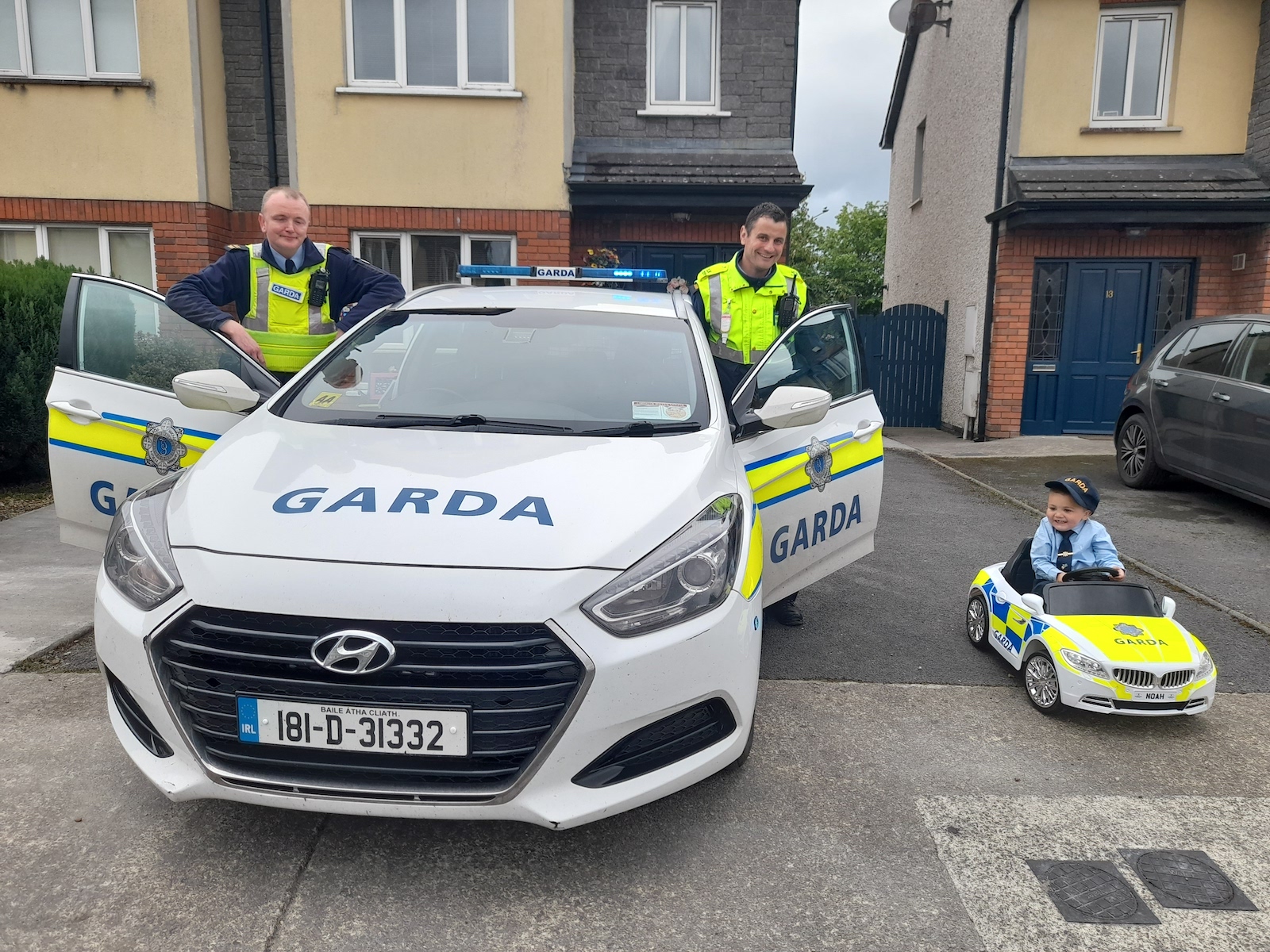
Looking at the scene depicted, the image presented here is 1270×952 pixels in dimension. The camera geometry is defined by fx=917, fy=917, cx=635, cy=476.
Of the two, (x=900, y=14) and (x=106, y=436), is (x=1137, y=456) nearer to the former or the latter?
(x=106, y=436)

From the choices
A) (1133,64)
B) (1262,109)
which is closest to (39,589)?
(1133,64)

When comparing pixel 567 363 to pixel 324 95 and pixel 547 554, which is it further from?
pixel 324 95

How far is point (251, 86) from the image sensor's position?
10.7m

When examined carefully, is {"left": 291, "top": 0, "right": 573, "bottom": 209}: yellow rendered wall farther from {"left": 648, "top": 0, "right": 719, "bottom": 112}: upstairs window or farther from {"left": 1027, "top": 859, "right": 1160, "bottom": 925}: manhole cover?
{"left": 1027, "top": 859, "right": 1160, "bottom": 925}: manhole cover

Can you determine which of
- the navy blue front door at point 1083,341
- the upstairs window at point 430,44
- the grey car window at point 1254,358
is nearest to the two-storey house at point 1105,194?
the navy blue front door at point 1083,341

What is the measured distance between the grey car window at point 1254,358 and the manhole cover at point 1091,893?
5.68 meters

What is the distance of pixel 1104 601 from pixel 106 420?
3.99 meters

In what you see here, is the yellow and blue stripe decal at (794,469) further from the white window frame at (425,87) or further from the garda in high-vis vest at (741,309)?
the white window frame at (425,87)

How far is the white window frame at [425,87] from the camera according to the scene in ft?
33.9

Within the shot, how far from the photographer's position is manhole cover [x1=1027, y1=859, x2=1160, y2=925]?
229cm

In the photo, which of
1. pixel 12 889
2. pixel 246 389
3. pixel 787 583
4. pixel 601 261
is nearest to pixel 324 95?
pixel 601 261

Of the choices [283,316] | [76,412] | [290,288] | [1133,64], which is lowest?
[76,412]

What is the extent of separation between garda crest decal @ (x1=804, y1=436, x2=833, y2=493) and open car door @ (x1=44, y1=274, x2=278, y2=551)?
2.40 meters

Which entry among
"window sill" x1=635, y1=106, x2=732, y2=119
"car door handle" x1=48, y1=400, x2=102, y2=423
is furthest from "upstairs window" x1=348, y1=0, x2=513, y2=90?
"car door handle" x1=48, y1=400, x2=102, y2=423
